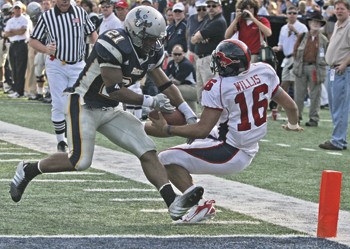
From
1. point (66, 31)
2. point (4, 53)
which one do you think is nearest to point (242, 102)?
point (66, 31)

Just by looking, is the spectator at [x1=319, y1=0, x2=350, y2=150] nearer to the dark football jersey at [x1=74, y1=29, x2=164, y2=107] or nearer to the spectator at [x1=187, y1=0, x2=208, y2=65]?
the spectator at [x1=187, y1=0, x2=208, y2=65]

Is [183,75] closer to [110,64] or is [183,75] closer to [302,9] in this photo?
[302,9]

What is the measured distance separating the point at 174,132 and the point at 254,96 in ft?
2.06

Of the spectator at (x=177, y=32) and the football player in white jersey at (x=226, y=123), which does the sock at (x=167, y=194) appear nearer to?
the football player in white jersey at (x=226, y=123)

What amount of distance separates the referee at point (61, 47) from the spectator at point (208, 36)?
393 centimetres

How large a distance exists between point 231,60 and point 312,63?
28.1 feet

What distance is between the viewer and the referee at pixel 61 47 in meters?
11.4

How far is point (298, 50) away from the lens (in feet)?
51.3

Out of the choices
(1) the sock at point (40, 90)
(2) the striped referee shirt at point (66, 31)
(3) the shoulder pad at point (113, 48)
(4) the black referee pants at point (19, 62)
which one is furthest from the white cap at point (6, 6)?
(3) the shoulder pad at point (113, 48)

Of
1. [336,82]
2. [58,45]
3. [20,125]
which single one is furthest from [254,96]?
[20,125]

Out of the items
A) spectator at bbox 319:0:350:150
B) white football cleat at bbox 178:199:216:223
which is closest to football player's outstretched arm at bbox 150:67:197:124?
white football cleat at bbox 178:199:216:223

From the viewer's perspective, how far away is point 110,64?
7246 mm

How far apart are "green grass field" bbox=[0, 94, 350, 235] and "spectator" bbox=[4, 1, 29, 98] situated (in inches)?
301

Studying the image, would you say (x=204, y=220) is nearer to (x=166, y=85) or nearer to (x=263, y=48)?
(x=166, y=85)
